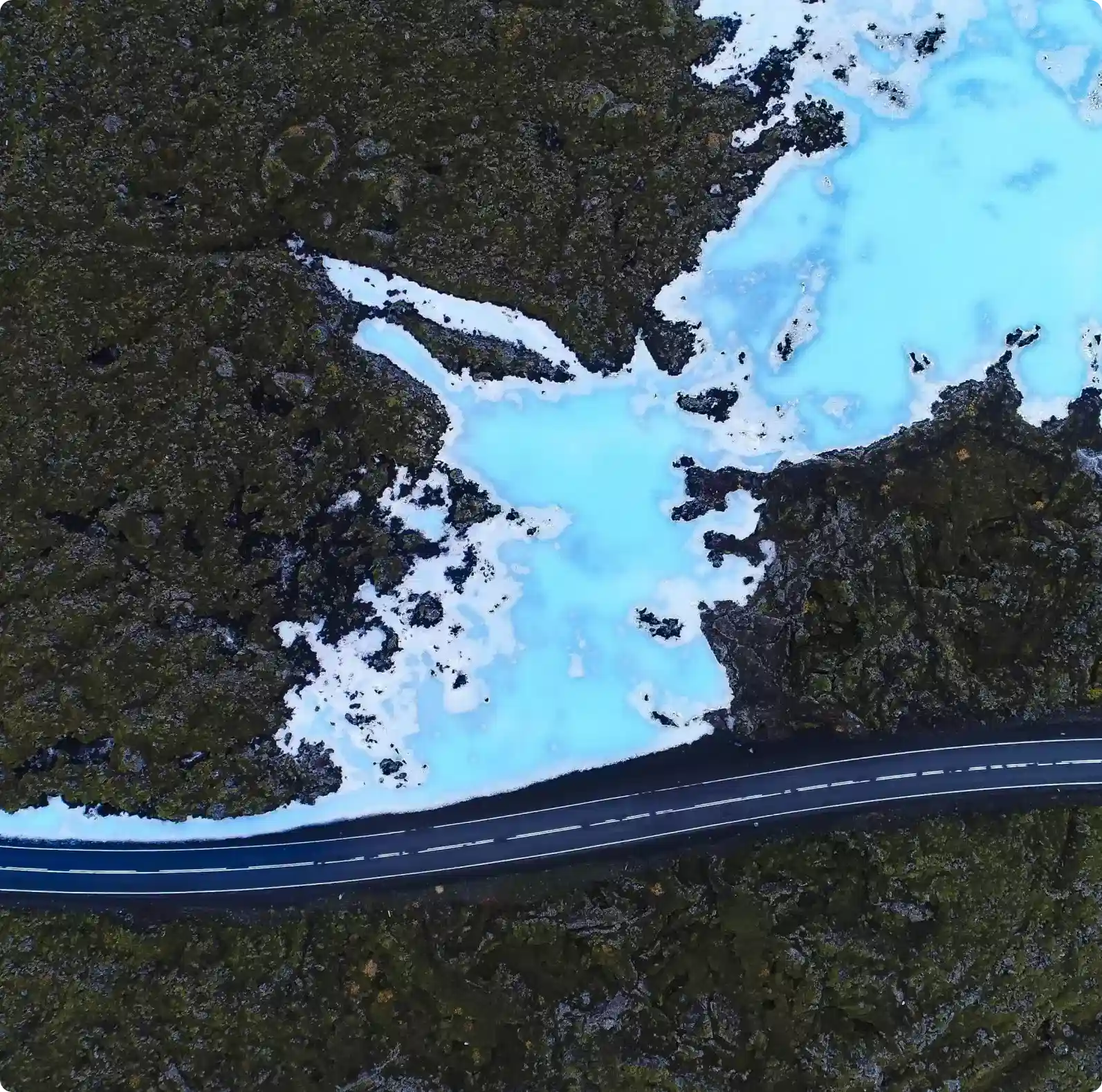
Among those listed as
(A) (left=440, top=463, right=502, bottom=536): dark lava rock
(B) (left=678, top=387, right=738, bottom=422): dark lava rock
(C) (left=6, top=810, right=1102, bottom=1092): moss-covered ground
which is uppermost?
(B) (left=678, top=387, right=738, bottom=422): dark lava rock

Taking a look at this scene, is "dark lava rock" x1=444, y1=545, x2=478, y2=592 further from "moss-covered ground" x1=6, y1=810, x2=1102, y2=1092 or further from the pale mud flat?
"moss-covered ground" x1=6, y1=810, x2=1102, y2=1092

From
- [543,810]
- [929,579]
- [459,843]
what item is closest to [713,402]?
[929,579]

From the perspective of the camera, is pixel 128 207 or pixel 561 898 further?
pixel 128 207

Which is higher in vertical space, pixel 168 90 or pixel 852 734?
pixel 168 90

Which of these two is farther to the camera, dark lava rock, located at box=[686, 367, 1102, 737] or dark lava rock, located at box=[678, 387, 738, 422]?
dark lava rock, located at box=[678, 387, 738, 422]

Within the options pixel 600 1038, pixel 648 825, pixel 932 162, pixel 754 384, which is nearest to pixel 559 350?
pixel 754 384

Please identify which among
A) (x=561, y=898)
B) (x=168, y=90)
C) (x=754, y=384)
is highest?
(x=168, y=90)

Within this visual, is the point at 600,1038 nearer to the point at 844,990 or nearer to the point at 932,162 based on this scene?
the point at 844,990

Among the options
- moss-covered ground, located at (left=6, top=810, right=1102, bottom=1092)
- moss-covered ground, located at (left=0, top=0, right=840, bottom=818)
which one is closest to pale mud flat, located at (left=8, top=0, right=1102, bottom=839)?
moss-covered ground, located at (left=0, top=0, right=840, bottom=818)

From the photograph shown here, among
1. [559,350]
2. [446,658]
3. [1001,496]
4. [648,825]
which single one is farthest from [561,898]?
[1001,496]
